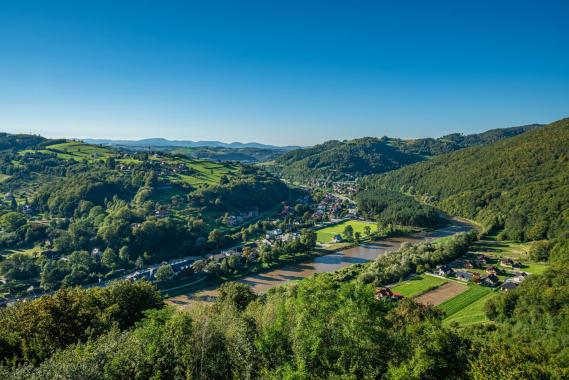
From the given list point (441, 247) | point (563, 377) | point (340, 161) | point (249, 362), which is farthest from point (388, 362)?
point (340, 161)

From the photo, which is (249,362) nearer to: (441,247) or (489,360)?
(489,360)

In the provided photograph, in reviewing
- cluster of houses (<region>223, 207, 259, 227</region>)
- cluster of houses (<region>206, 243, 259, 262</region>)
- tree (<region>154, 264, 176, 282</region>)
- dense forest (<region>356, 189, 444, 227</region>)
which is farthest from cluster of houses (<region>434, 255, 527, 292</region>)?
cluster of houses (<region>223, 207, 259, 227</region>)

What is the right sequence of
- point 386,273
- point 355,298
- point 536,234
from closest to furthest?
point 355,298 → point 386,273 → point 536,234

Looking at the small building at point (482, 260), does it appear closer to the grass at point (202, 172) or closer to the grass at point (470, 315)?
the grass at point (470, 315)

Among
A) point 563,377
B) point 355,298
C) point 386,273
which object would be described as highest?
point 355,298

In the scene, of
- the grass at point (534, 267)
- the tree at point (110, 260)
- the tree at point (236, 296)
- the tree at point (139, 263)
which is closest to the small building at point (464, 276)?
the grass at point (534, 267)
